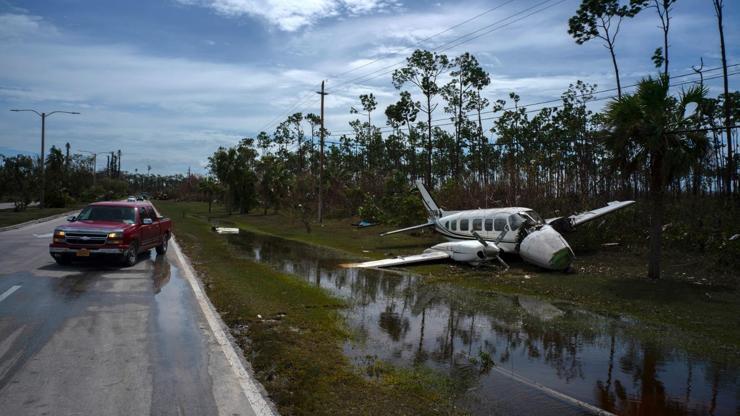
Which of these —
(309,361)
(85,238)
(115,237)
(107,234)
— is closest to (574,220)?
(309,361)

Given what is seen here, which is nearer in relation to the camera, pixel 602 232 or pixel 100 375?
pixel 100 375

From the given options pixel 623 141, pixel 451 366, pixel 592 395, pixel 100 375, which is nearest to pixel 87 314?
pixel 100 375

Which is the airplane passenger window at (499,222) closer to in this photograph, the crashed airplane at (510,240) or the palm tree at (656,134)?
the crashed airplane at (510,240)

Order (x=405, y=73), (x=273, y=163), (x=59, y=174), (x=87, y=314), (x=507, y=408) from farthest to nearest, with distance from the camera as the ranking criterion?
(x=59, y=174) < (x=273, y=163) < (x=405, y=73) < (x=87, y=314) < (x=507, y=408)

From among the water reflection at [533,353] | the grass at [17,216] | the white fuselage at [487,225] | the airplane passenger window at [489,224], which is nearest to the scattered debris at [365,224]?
the white fuselage at [487,225]

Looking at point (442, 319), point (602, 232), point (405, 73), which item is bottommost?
point (442, 319)

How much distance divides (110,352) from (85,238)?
8970mm

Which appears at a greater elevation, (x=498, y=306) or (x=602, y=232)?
(x=602, y=232)

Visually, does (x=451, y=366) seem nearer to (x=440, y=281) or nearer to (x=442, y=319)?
(x=442, y=319)

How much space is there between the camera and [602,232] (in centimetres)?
2128

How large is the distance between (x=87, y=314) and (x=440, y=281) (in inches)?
389

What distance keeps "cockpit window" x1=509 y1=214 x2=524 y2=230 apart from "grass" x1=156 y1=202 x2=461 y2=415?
28.9 feet

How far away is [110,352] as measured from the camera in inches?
299

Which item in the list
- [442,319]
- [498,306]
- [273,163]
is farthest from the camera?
[273,163]
